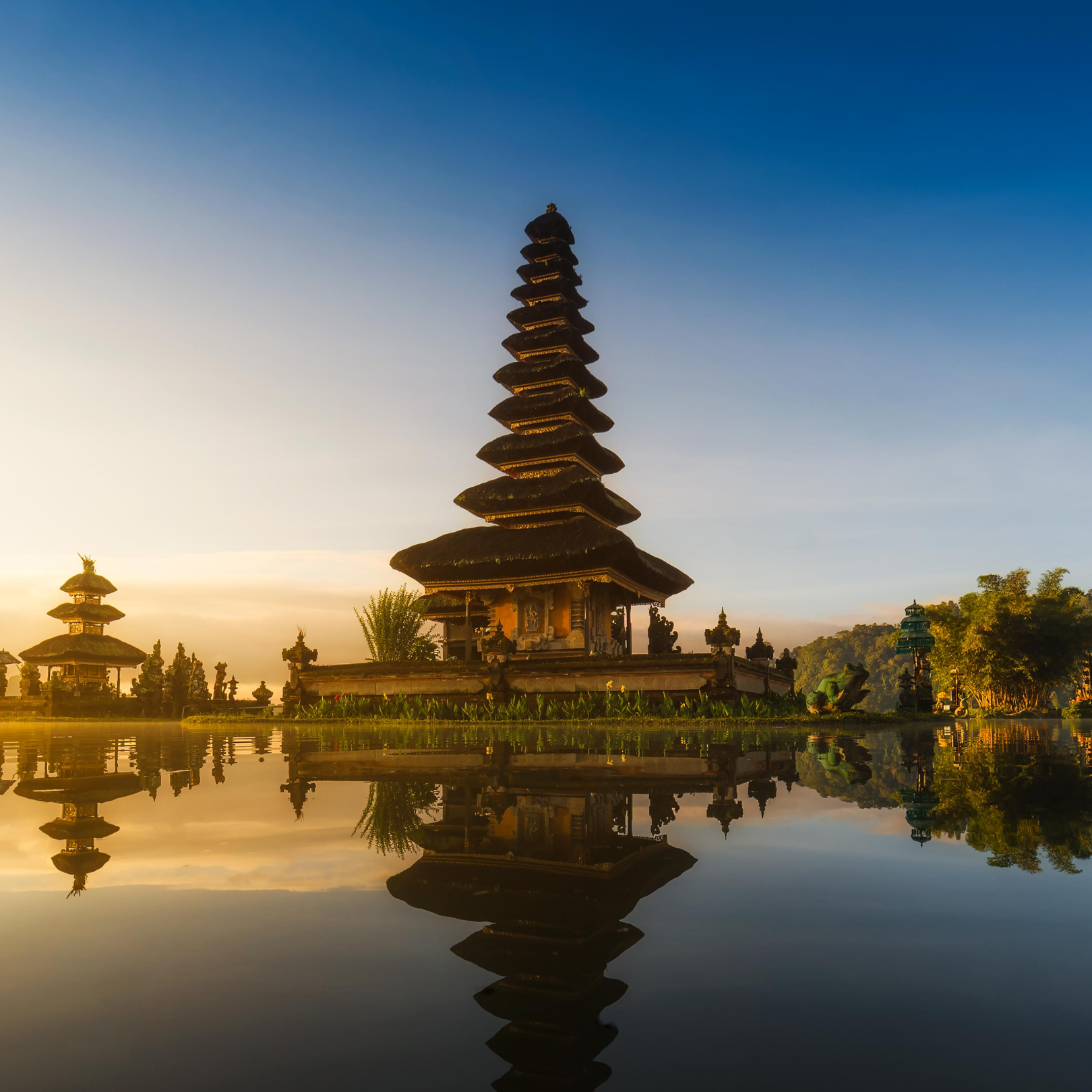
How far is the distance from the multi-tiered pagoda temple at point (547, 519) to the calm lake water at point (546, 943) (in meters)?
22.6

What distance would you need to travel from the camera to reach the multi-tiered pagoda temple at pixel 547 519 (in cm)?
2983

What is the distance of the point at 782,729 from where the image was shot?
675 inches

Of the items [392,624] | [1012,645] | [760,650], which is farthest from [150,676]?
[1012,645]

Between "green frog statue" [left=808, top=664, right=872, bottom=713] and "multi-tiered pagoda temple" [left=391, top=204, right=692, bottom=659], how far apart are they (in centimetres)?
903

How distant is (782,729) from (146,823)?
1492cm

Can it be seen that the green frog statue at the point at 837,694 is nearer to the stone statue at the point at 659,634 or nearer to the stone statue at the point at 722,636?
the stone statue at the point at 722,636

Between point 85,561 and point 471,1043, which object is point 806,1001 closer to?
point 471,1043

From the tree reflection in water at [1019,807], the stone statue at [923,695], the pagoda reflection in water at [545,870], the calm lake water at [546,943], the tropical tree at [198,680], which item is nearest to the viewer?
the calm lake water at [546,943]

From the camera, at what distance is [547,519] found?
32062mm

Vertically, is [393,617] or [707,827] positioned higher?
[393,617]

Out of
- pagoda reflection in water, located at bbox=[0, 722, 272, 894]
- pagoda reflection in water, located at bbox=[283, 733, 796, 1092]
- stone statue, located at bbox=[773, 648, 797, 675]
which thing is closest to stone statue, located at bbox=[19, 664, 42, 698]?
pagoda reflection in water, located at bbox=[0, 722, 272, 894]

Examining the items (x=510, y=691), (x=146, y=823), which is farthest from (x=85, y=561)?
(x=146, y=823)

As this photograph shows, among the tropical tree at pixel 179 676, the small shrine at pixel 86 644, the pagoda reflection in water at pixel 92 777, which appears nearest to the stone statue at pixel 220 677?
the tropical tree at pixel 179 676

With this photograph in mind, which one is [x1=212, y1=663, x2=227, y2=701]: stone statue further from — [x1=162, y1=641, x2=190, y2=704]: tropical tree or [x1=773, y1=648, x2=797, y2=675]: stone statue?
[x1=773, y1=648, x2=797, y2=675]: stone statue
